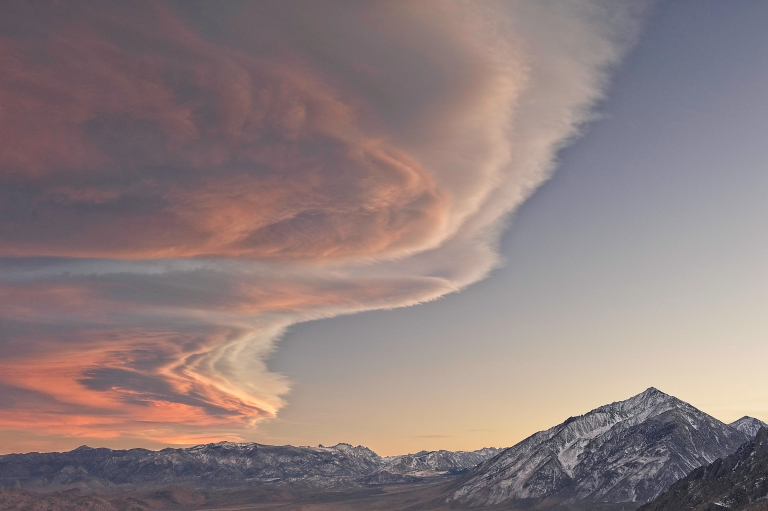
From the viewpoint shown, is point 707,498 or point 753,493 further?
point 707,498

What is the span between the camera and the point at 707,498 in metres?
192

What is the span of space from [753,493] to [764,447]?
3641cm

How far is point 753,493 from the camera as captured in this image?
167m

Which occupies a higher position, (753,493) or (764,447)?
(764,447)

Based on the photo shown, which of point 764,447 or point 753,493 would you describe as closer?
point 753,493

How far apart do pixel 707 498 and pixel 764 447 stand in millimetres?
26086

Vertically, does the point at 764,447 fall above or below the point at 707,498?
above

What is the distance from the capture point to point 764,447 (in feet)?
644
